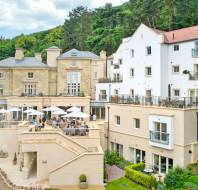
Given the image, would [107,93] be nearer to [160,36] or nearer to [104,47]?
[160,36]

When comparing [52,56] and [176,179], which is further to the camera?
[52,56]

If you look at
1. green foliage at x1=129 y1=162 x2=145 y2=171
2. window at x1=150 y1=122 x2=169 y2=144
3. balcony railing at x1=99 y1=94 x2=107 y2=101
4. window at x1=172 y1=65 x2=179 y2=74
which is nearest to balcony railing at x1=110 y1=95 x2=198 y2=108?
window at x1=150 y1=122 x2=169 y2=144

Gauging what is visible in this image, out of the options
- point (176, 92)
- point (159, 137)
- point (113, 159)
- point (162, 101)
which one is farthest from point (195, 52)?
point (113, 159)

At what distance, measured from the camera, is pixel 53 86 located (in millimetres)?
55625

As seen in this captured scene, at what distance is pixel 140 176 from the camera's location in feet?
93.9

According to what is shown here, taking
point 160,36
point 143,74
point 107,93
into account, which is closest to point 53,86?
point 107,93

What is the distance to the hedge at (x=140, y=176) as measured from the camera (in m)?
27.3

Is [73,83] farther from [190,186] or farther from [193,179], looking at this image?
[190,186]

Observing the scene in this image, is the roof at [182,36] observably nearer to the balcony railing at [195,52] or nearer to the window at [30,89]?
the balcony railing at [195,52]

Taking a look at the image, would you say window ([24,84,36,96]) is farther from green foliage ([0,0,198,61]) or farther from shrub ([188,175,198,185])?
shrub ([188,175,198,185])

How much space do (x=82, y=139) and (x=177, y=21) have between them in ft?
122

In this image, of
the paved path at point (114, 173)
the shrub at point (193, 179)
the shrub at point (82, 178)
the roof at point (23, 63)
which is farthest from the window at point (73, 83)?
the shrub at point (193, 179)

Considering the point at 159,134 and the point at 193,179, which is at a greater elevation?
the point at 159,134

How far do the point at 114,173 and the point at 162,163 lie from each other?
480 centimetres
